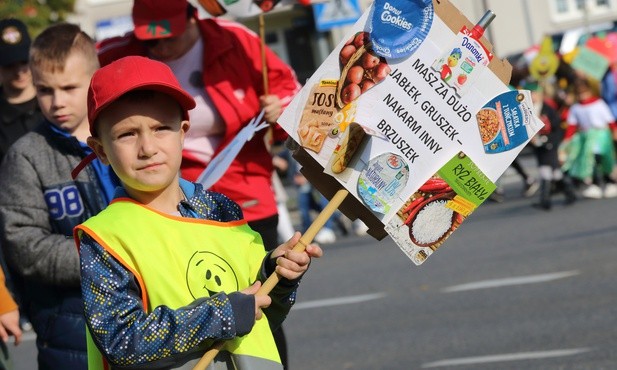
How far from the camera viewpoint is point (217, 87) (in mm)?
5512

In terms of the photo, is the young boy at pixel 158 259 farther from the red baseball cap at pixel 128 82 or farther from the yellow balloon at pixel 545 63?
the yellow balloon at pixel 545 63

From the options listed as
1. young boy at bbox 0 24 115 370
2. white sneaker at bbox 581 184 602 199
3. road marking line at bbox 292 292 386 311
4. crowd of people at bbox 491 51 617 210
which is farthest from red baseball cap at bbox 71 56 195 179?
white sneaker at bbox 581 184 602 199

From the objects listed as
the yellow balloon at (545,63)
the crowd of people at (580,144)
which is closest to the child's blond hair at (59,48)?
the crowd of people at (580,144)

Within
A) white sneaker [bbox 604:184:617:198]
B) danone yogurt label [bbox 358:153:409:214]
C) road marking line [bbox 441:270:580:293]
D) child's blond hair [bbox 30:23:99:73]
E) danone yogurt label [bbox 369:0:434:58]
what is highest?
danone yogurt label [bbox 369:0:434:58]

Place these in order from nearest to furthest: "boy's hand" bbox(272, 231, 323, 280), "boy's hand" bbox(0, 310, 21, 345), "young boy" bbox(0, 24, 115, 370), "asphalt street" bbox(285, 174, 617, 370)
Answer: "boy's hand" bbox(272, 231, 323, 280) → "young boy" bbox(0, 24, 115, 370) → "boy's hand" bbox(0, 310, 21, 345) → "asphalt street" bbox(285, 174, 617, 370)

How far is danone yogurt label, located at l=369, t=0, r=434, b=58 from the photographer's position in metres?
3.82

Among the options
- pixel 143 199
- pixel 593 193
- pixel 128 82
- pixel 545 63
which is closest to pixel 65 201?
pixel 143 199

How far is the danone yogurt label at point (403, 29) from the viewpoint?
3.82 meters

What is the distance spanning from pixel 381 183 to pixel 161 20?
73.1 inches

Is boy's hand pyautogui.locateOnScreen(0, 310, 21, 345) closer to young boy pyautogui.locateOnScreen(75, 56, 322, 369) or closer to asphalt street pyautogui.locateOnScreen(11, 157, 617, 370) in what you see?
young boy pyautogui.locateOnScreen(75, 56, 322, 369)

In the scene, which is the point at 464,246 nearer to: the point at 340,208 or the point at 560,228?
the point at 560,228

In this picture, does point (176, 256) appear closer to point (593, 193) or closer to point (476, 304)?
point (476, 304)

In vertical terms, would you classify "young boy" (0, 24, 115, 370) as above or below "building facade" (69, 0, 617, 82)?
above

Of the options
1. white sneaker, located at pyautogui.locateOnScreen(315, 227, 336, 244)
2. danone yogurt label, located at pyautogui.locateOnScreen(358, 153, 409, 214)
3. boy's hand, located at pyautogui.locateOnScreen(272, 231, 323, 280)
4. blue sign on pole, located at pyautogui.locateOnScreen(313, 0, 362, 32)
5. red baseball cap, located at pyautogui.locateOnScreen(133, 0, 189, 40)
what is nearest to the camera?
boy's hand, located at pyautogui.locateOnScreen(272, 231, 323, 280)
